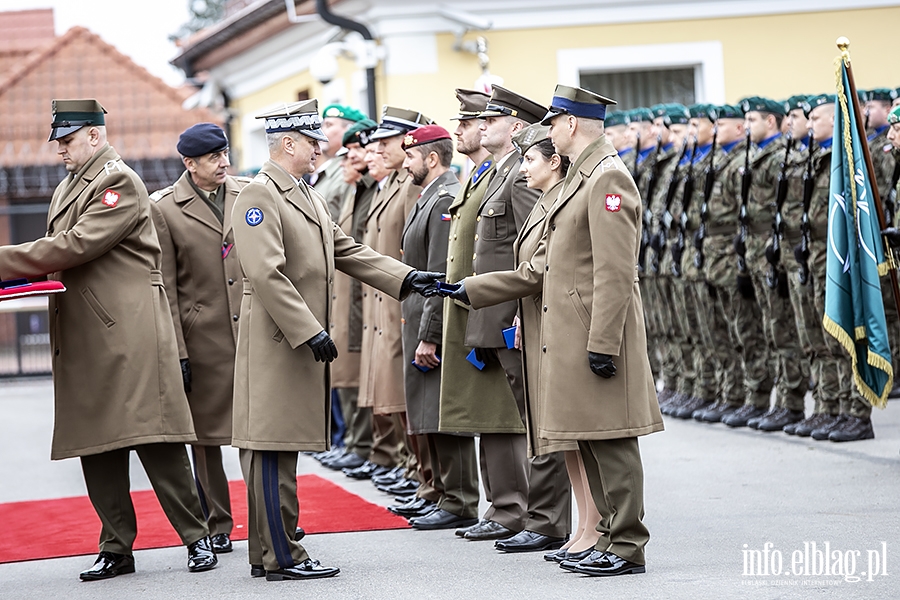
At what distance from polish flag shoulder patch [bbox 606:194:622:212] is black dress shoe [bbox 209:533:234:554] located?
9.15 feet

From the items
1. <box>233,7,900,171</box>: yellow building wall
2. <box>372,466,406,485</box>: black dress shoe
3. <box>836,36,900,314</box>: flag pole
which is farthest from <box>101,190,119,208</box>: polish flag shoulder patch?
<box>233,7,900,171</box>: yellow building wall

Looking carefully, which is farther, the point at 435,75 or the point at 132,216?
the point at 435,75

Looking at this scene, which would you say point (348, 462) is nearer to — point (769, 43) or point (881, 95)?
point (881, 95)

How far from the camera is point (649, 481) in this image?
8.91 metres

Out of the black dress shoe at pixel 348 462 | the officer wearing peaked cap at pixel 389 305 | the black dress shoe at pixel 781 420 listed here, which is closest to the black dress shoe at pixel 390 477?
the officer wearing peaked cap at pixel 389 305

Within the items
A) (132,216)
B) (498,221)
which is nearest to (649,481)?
(498,221)

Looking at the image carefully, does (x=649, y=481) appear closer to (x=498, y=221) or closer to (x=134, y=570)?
(x=498, y=221)

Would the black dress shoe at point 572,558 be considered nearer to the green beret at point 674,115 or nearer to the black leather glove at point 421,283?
the black leather glove at point 421,283

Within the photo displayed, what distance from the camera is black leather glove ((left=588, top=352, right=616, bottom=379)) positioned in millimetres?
6008

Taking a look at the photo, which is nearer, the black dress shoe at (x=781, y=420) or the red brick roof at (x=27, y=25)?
the black dress shoe at (x=781, y=420)

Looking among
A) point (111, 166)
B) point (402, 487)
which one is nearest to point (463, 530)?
point (402, 487)

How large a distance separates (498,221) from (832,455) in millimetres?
3546

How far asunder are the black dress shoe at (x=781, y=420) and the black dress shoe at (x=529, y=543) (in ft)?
13.9

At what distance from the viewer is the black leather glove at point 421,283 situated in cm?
679
